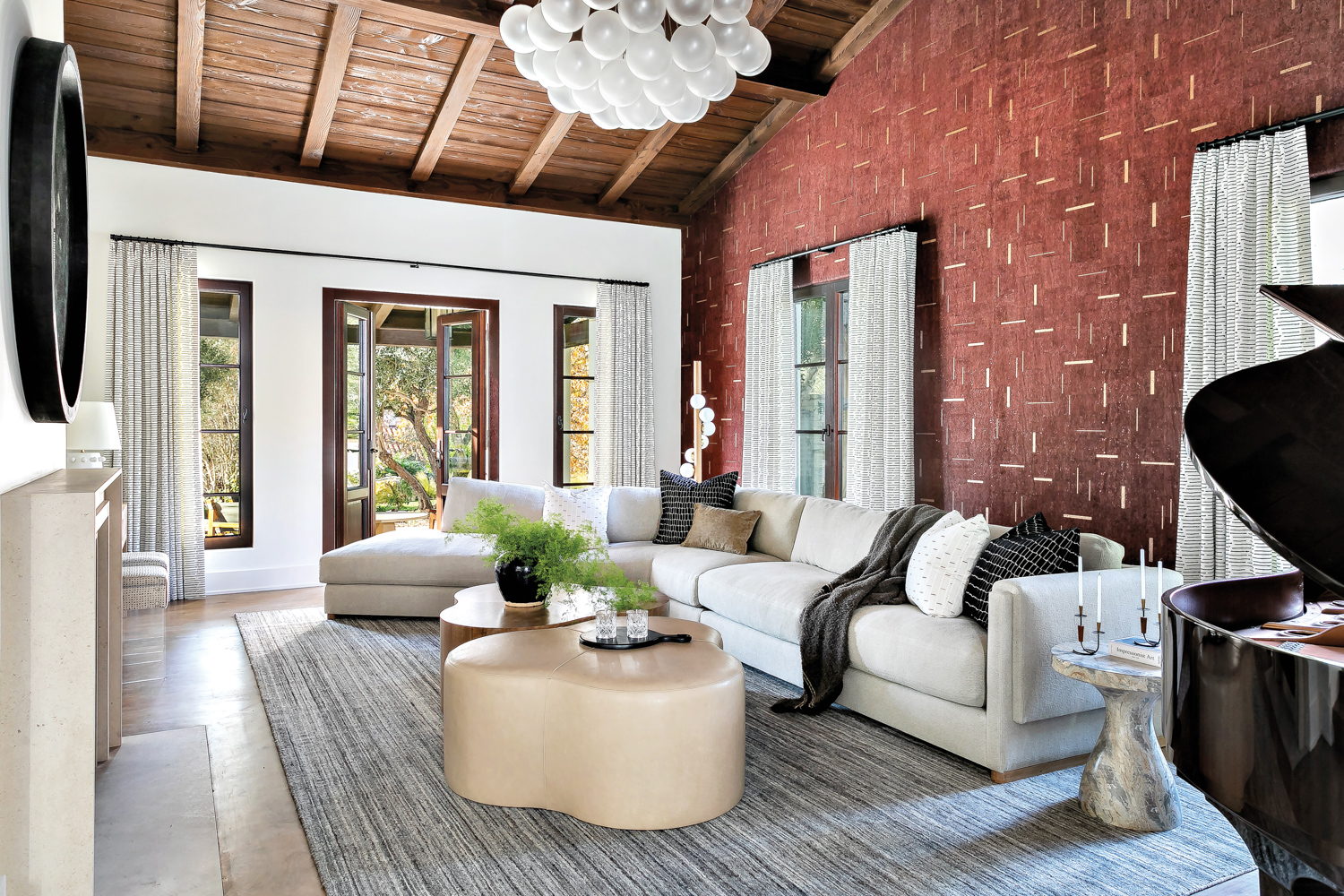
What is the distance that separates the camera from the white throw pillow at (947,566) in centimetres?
341

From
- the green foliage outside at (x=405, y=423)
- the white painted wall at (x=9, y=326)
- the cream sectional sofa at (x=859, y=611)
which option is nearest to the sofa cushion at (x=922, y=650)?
the cream sectional sofa at (x=859, y=611)

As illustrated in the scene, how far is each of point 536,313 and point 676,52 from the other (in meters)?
4.22

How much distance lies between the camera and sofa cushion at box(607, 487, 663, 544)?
585cm

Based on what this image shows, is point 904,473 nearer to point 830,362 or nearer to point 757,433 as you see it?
point 830,362

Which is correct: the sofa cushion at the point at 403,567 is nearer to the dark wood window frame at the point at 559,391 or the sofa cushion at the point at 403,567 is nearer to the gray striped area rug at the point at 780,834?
the gray striped area rug at the point at 780,834

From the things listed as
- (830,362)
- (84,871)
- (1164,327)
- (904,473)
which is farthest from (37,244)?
(830,362)

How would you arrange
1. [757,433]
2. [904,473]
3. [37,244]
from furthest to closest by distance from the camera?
1. [757,433]
2. [904,473]
3. [37,244]

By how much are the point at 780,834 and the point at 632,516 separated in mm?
3445

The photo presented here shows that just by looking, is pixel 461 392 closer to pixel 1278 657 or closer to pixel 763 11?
pixel 763 11

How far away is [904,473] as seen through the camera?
5.30 meters

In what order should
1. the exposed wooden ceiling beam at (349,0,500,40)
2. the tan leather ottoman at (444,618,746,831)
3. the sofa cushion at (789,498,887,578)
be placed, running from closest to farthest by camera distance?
1. the tan leather ottoman at (444,618,746,831)
2. the sofa cushion at (789,498,887,578)
3. the exposed wooden ceiling beam at (349,0,500,40)

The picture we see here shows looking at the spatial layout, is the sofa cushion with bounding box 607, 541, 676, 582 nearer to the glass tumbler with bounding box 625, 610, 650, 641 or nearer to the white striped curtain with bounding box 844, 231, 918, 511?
the white striped curtain with bounding box 844, 231, 918, 511

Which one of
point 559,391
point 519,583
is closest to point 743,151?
point 559,391

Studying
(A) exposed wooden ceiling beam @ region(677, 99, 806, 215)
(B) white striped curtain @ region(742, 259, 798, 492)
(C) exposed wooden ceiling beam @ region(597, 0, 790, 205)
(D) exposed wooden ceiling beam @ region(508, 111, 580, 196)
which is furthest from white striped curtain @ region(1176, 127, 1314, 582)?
(D) exposed wooden ceiling beam @ region(508, 111, 580, 196)
